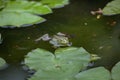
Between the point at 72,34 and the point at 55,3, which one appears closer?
the point at 72,34

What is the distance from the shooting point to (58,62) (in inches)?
43.3

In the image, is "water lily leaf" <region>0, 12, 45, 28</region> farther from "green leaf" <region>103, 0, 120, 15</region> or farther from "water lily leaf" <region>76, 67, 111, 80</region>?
Answer: "water lily leaf" <region>76, 67, 111, 80</region>

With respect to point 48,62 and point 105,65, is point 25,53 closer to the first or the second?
point 48,62

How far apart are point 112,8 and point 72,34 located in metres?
0.24

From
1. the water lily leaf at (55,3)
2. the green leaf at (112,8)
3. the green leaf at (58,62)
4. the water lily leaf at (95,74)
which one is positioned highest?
the water lily leaf at (55,3)

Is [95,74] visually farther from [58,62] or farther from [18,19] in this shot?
[18,19]

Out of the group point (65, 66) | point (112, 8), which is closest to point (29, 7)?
point (112, 8)

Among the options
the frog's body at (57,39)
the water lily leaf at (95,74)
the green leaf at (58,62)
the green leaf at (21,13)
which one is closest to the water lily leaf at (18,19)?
the green leaf at (21,13)

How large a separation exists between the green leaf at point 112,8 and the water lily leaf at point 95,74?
43 centimetres

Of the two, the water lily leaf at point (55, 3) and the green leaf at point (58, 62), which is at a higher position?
the water lily leaf at point (55, 3)

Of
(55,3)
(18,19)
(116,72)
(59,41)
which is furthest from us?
(55,3)

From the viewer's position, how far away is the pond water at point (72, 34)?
1.17 metres

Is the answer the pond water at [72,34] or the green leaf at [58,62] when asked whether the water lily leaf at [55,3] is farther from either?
the green leaf at [58,62]

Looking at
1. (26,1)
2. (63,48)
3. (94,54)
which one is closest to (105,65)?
(94,54)
